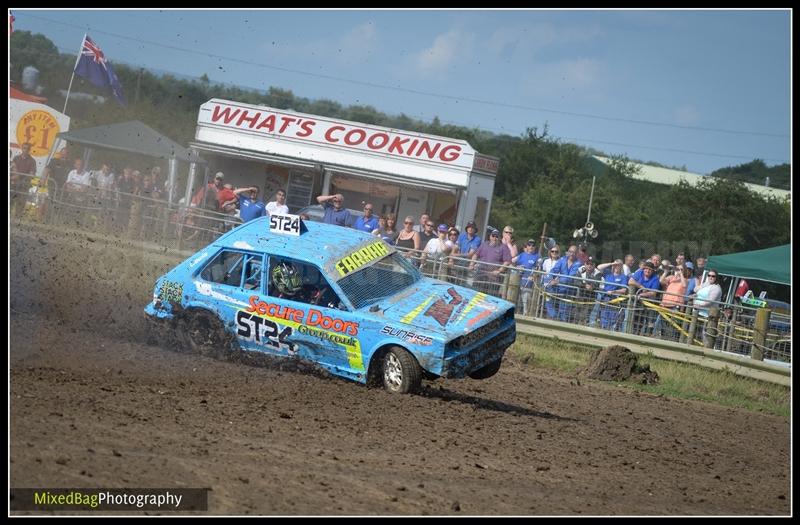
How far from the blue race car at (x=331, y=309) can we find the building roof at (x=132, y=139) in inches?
435

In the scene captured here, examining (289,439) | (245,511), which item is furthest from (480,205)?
(245,511)

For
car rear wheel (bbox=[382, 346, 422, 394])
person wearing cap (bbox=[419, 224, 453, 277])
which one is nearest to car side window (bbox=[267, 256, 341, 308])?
car rear wheel (bbox=[382, 346, 422, 394])

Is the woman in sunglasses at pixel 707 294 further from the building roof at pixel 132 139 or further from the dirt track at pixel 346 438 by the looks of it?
the building roof at pixel 132 139

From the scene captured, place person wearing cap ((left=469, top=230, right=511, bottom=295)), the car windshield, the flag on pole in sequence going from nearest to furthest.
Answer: the car windshield
person wearing cap ((left=469, top=230, right=511, bottom=295))
the flag on pole

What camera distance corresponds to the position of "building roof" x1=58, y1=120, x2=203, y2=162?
21.4 m

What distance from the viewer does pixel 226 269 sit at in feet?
35.6

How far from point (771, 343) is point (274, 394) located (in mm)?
8783

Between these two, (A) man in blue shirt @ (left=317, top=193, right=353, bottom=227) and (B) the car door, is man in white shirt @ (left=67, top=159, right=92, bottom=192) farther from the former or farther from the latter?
(B) the car door

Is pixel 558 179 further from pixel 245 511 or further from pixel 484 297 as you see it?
pixel 245 511

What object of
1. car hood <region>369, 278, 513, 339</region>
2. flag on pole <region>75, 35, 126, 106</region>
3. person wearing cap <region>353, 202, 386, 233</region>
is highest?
flag on pole <region>75, 35, 126, 106</region>

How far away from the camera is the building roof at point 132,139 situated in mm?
21375

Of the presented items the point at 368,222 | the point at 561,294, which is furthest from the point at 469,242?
the point at 561,294

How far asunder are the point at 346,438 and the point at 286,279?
3.12 meters

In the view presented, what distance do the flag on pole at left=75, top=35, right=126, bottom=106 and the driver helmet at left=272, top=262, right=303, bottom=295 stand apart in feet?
48.3
